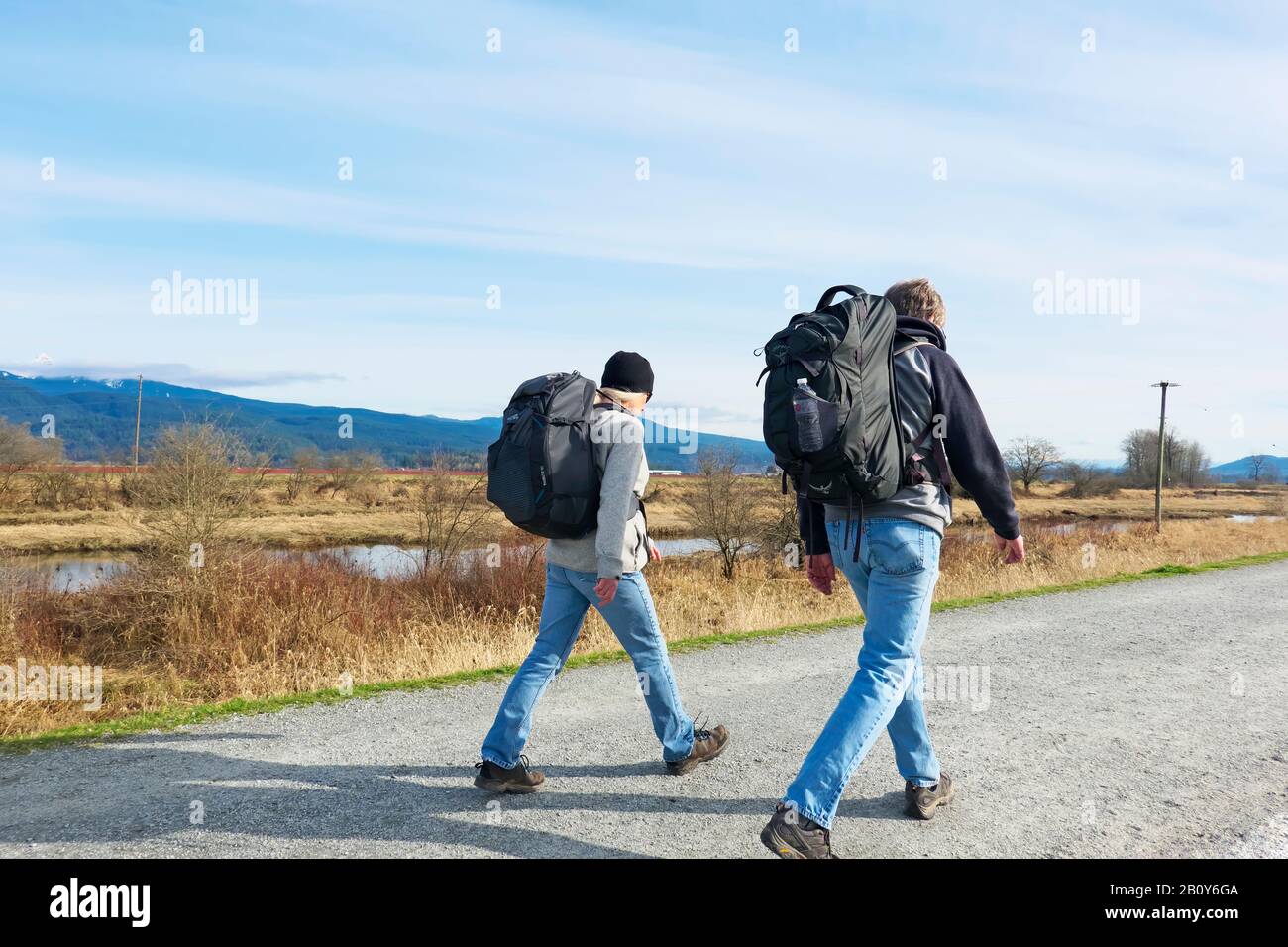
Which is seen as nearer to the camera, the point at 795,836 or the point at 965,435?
the point at 795,836

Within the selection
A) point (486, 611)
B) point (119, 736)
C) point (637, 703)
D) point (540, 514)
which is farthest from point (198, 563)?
point (540, 514)

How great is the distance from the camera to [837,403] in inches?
127

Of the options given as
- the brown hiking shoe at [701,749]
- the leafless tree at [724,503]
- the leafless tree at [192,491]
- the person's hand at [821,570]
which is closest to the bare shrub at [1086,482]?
the leafless tree at [724,503]

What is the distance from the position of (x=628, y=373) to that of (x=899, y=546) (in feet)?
4.70

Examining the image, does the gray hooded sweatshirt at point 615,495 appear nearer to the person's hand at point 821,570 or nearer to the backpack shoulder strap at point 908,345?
the person's hand at point 821,570

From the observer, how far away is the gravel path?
3.55 meters

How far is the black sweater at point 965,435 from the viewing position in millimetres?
3443

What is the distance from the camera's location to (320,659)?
9.09 meters

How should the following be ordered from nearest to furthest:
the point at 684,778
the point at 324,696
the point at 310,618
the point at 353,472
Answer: the point at 684,778
the point at 324,696
the point at 310,618
the point at 353,472

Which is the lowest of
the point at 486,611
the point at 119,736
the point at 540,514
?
the point at 486,611

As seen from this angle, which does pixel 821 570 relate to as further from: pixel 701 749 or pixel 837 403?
→ pixel 701 749

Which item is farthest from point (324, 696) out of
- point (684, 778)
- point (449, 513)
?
point (449, 513)
